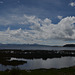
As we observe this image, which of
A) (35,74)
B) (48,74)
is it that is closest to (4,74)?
(35,74)

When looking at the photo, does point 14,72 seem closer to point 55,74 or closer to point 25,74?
point 25,74

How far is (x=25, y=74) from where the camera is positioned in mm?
29672

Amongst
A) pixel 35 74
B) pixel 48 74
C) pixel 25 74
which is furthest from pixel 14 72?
pixel 48 74

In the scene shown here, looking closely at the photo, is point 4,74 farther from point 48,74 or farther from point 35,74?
point 48,74

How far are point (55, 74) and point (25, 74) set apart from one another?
7278mm

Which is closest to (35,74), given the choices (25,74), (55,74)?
(25,74)

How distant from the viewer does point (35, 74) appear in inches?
1196

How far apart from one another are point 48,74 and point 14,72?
29.2 ft

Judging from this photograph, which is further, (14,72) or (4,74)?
(4,74)

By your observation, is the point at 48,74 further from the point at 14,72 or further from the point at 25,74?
the point at 14,72

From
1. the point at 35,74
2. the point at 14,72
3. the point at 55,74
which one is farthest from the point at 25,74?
the point at 55,74

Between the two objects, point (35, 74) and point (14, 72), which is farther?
point (35, 74)

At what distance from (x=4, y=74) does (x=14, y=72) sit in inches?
184

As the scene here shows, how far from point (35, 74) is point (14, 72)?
6.41 metres
